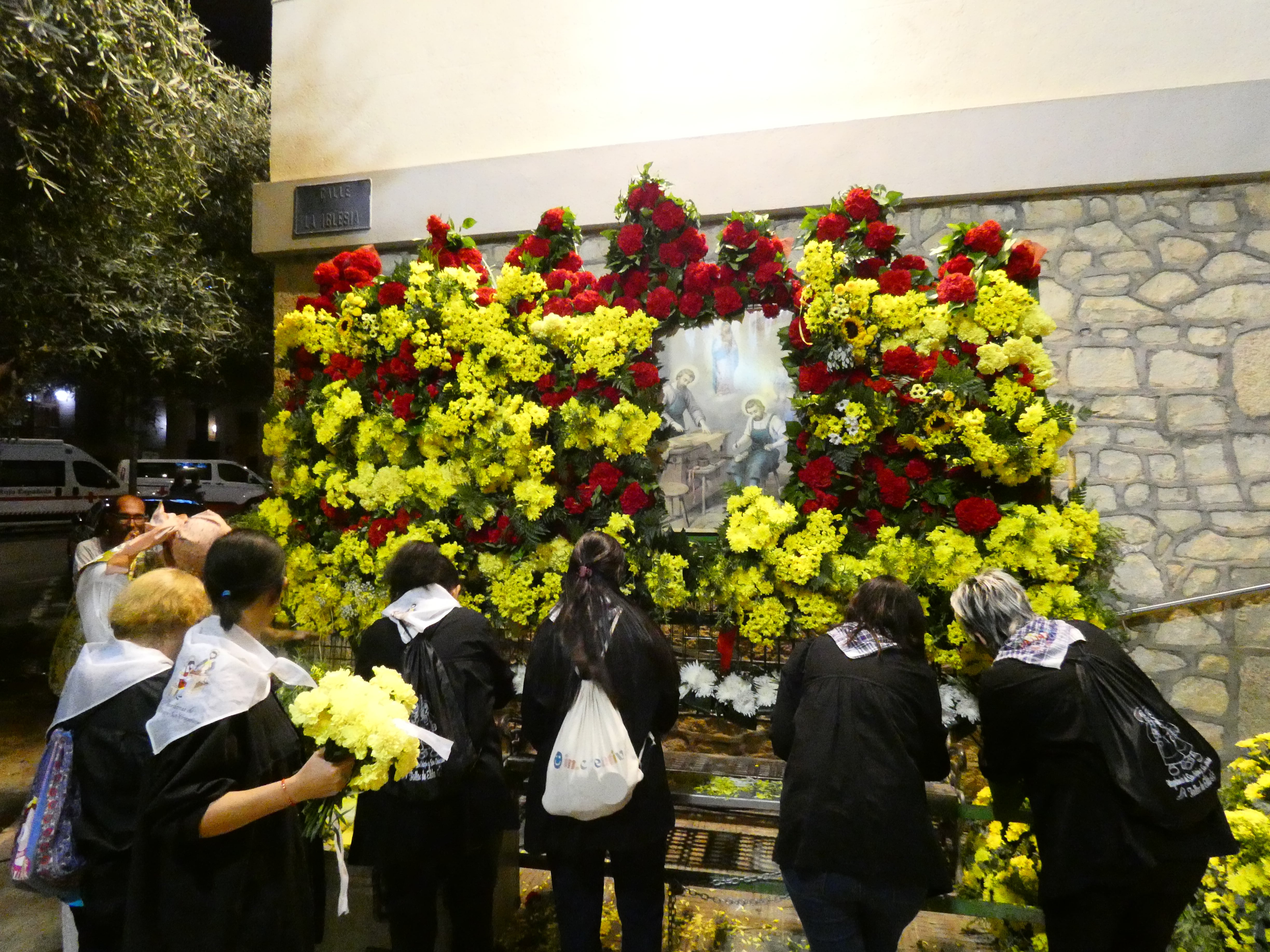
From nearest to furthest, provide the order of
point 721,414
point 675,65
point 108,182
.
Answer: point 721,414, point 675,65, point 108,182

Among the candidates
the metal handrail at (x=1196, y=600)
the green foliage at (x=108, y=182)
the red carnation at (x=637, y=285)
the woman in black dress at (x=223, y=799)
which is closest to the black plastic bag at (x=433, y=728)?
the woman in black dress at (x=223, y=799)

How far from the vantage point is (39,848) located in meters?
1.86

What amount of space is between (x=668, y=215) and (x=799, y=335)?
3.23 feet

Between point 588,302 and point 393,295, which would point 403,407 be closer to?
point 393,295

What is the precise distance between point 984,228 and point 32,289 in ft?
20.0

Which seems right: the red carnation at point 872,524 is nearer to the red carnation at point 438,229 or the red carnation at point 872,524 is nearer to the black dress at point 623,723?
the black dress at point 623,723

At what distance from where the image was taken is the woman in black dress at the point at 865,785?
2211mm

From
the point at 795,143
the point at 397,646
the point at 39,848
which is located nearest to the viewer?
the point at 39,848

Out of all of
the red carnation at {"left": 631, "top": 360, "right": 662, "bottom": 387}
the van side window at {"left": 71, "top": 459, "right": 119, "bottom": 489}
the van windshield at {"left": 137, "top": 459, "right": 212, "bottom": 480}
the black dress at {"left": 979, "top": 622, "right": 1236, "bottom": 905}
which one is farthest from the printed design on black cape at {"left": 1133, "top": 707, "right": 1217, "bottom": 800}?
the van side window at {"left": 71, "top": 459, "right": 119, "bottom": 489}

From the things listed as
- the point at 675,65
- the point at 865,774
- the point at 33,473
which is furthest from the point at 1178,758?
the point at 33,473

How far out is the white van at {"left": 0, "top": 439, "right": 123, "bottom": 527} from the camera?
15711mm

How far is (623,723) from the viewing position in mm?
2439

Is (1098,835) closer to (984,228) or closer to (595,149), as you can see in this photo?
(984,228)

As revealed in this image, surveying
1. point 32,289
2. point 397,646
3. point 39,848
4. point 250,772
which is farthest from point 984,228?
point 32,289
